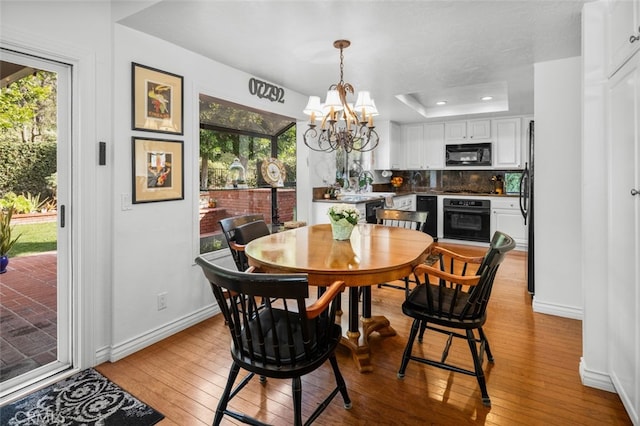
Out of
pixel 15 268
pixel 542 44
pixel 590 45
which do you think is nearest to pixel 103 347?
pixel 15 268

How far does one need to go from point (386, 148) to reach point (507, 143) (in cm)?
197

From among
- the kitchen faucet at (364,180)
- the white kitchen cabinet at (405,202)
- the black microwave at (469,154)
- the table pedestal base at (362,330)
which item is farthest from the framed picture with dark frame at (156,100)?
the black microwave at (469,154)

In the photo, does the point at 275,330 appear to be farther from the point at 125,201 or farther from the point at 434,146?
the point at 434,146

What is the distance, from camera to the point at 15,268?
2051 mm

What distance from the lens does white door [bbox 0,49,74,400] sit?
6.89 ft

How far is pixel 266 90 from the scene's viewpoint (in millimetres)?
3678

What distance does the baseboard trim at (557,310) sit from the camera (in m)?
3.03

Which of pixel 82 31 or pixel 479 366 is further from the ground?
pixel 82 31

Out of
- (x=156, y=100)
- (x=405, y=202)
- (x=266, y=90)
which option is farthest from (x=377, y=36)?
(x=405, y=202)

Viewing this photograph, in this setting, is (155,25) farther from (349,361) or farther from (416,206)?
(416,206)

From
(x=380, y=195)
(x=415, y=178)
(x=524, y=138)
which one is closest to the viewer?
(x=380, y=195)

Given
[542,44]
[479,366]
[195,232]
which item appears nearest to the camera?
[479,366]

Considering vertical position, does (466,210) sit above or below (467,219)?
above

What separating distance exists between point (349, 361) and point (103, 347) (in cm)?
163
